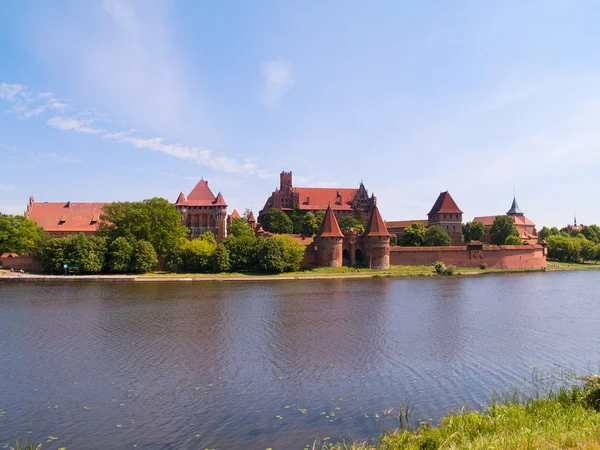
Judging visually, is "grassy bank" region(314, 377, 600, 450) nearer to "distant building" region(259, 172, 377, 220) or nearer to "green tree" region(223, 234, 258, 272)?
"green tree" region(223, 234, 258, 272)

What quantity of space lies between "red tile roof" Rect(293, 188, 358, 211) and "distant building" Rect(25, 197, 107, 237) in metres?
25.6

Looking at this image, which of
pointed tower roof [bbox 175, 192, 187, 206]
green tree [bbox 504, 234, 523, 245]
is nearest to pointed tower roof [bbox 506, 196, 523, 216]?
green tree [bbox 504, 234, 523, 245]

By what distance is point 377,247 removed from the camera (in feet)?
147

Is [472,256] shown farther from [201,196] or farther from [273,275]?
[201,196]

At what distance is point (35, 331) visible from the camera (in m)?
17.1

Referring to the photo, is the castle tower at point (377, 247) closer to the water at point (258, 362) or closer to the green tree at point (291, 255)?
the green tree at point (291, 255)

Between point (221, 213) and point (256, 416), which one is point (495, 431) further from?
point (221, 213)

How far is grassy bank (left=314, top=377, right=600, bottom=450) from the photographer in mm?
6172

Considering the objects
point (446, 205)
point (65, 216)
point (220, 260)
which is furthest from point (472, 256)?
point (65, 216)

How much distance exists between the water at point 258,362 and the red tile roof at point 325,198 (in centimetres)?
3975

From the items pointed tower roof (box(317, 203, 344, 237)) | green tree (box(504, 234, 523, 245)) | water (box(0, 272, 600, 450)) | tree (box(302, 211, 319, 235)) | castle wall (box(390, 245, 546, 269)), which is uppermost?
tree (box(302, 211, 319, 235))

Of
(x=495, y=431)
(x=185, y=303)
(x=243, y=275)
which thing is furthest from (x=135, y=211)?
(x=495, y=431)

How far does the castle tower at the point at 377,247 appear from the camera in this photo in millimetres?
44688

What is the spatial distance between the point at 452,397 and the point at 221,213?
152 ft
